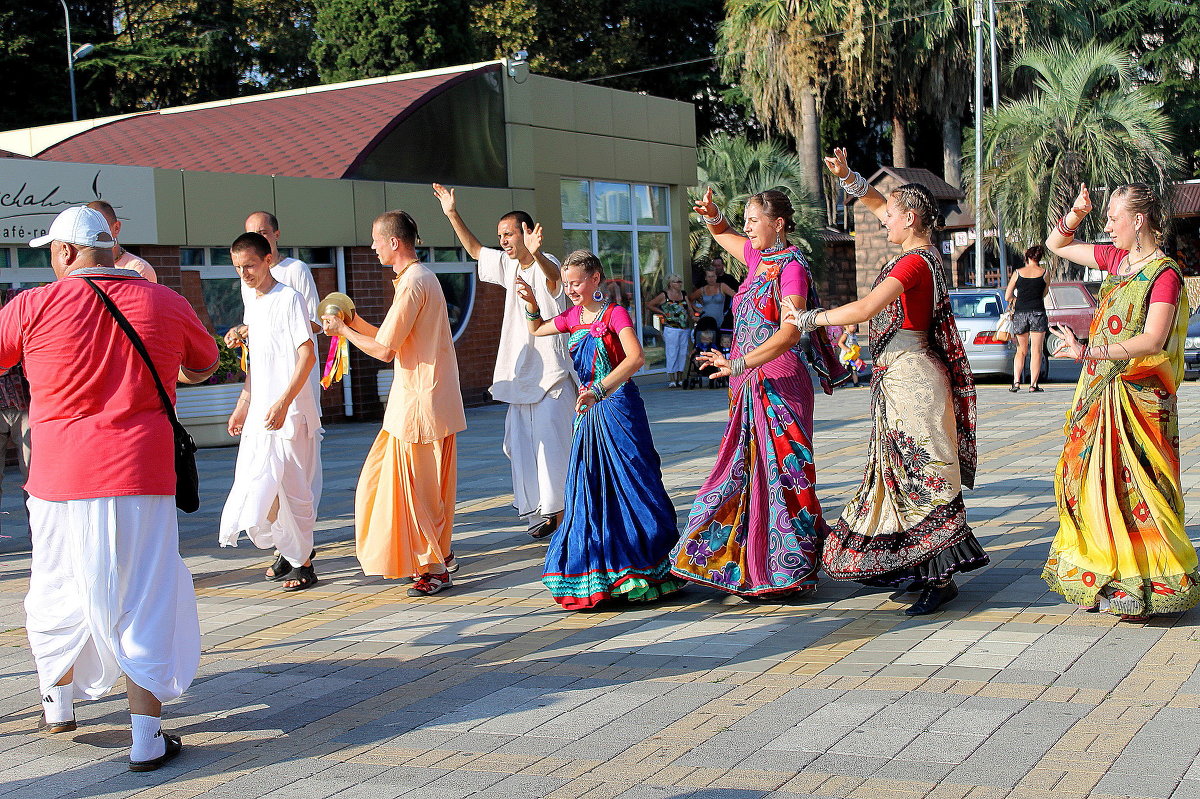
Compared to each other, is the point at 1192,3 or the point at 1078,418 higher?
the point at 1192,3

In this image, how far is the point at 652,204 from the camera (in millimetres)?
24062

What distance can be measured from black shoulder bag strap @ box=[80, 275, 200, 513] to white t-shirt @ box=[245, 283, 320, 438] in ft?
7.67

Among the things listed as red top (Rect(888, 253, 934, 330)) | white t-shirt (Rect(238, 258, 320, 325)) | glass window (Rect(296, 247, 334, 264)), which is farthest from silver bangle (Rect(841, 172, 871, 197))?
glass window (Rect(296, 247, 334, 264))

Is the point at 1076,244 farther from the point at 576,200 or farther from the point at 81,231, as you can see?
the point at 576,200

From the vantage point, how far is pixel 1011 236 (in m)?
32.4

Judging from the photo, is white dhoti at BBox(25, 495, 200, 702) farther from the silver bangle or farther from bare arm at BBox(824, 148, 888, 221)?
the silver bangle

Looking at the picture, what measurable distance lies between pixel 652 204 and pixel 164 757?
2024 centimetres

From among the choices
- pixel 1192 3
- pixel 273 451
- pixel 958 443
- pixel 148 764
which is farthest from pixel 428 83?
pixel 1192 3

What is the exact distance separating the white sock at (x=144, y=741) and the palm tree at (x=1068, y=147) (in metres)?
29.2

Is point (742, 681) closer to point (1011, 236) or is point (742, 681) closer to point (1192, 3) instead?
point (1011, 236)

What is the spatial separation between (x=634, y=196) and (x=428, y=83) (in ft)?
15.8

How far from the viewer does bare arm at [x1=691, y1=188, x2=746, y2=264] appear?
6.72 meters

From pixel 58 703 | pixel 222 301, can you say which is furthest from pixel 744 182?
pixel 58 703

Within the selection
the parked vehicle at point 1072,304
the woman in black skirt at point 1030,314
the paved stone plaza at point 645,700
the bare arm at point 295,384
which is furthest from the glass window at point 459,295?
the bare arm at point 295,384
